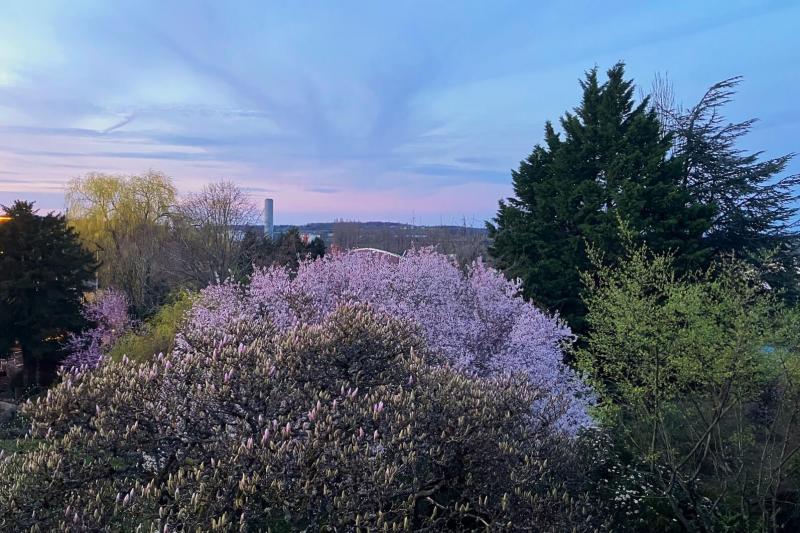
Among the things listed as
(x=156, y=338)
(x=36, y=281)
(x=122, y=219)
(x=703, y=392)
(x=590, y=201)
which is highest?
(x=590, y=201)

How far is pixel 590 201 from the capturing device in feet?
59.3

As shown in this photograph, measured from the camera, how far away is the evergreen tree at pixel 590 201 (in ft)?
55.7

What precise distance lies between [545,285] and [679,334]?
9.37 m

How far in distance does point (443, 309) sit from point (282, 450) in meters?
8.04

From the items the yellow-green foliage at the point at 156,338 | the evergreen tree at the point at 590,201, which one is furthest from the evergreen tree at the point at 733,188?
the yellow-green foliage at the point at 156,338

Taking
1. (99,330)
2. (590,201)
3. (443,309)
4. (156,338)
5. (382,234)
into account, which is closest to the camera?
(443,309)

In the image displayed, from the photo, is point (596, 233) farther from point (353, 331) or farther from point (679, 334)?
point (353, 331)

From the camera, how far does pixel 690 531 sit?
7.30 metres

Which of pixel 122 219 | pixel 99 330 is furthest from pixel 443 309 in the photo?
pixel 122 219

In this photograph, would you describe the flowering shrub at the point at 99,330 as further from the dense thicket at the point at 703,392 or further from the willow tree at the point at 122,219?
the dense thicket at the point at 703,392

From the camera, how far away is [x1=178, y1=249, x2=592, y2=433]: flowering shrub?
10.2 metres

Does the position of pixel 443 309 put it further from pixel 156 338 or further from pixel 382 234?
pixel 382 234

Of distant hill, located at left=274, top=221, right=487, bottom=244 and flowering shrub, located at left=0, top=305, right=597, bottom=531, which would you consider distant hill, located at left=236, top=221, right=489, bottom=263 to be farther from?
flowering shrub, located at left=0, top=305, right=597, bottom=531

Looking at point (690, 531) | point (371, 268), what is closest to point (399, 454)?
point (690, 531)
